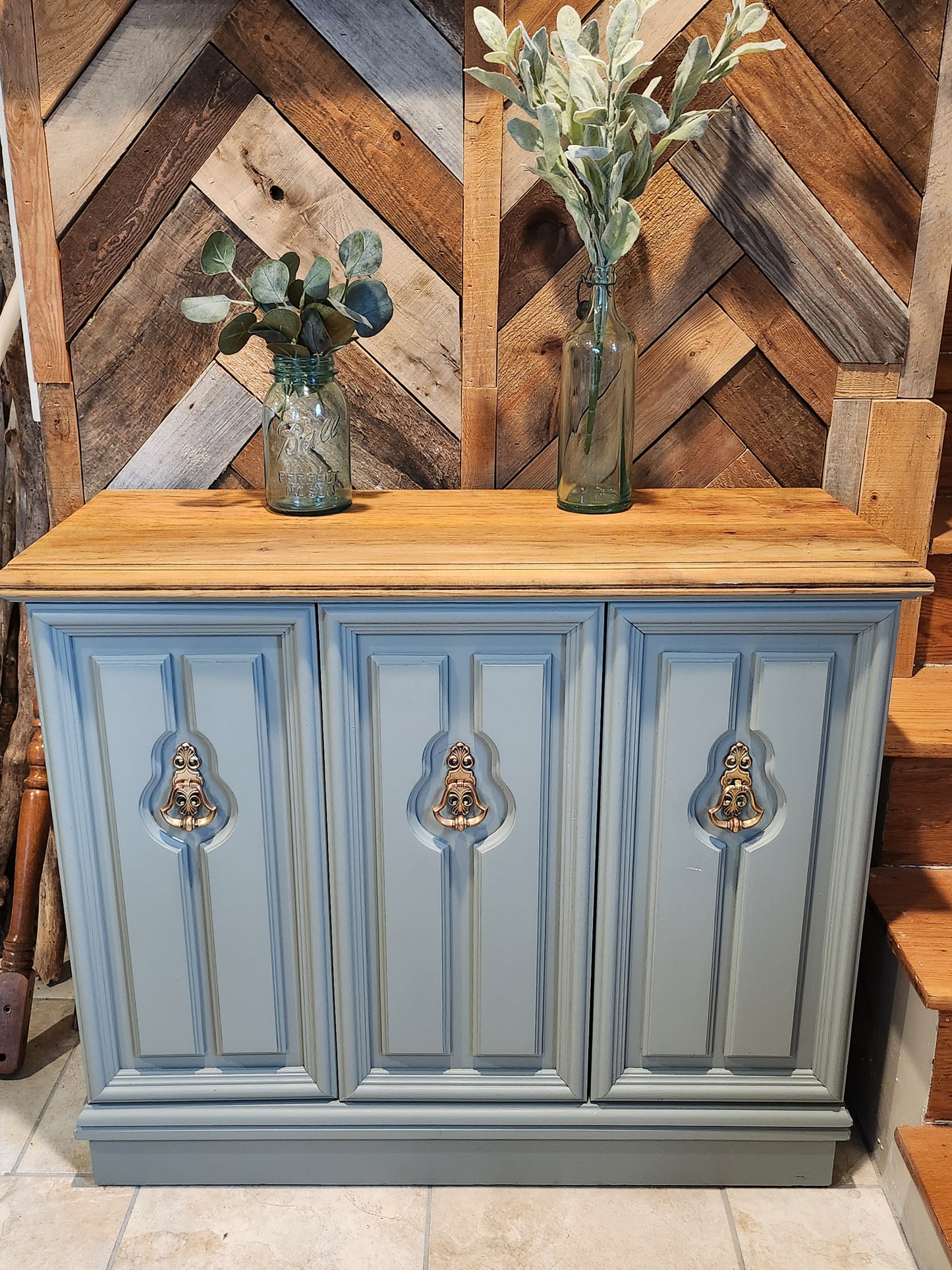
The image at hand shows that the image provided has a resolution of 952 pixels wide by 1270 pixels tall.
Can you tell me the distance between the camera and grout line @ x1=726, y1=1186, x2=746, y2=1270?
1.60m

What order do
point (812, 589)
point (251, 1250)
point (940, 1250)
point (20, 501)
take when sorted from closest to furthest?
point (812, 589) → point (940, 1250) → point (251, 1250) → point (20, 501)

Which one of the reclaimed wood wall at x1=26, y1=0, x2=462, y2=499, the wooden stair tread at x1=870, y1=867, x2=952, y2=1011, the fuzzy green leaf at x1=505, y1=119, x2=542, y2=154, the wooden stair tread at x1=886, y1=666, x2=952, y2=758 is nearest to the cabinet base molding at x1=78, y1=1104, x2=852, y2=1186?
the wooden stair tread at x1=870, y1=867, x2=952, y2=1011

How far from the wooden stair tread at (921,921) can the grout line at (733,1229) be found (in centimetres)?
47

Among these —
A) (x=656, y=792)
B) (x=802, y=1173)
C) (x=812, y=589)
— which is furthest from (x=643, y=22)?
(x=802, y=1173)

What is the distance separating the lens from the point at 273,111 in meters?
1.74

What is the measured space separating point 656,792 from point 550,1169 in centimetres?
67

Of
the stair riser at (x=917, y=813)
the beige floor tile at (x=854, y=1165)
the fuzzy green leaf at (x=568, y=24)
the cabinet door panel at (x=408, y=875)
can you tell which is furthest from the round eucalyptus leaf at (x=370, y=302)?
the beige floor tile at (x=854, y=1165)

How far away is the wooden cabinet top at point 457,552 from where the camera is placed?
1408mm

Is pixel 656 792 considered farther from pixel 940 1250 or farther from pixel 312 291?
pixel 312 291

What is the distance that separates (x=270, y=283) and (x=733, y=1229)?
5.18 ft

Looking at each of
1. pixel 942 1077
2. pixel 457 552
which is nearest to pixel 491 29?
pixel 457 552

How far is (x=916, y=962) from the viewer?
1.60 meters

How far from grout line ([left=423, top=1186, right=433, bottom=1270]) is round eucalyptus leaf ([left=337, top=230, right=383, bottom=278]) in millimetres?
1431

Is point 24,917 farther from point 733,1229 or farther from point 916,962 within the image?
point 916,962
